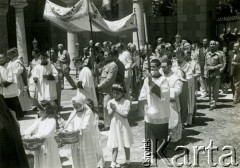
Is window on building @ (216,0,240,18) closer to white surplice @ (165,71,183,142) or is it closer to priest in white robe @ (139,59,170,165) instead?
white surplice @ (165,71,183,142)

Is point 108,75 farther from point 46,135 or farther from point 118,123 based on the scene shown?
point 46,135

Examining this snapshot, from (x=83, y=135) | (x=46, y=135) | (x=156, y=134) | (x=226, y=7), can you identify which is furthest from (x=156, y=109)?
(x=226, y=7)

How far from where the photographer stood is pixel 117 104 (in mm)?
Answer: 6793

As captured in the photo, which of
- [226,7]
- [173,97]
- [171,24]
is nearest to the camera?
[173,97]

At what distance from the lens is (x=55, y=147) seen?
6.08m

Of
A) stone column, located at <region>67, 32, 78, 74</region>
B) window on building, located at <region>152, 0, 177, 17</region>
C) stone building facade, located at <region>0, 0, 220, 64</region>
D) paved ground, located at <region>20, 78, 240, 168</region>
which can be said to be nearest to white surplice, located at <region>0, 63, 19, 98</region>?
paved ground, located at <region>20, 78, 240, 168</region>

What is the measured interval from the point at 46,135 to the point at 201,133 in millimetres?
4290

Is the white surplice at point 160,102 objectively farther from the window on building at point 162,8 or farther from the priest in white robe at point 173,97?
the window on building at point 162,8

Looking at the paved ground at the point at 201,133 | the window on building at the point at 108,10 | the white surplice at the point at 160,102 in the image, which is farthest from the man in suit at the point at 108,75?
the window on building at the point at 108,10

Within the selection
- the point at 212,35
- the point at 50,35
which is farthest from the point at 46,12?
the point at 50,35

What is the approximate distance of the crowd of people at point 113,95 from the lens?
20.9 ft

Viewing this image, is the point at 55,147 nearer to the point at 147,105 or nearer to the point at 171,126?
the point at 147,105

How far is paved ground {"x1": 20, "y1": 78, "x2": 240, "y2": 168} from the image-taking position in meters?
7.43

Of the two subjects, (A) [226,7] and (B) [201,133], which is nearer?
(B) [201,133]
